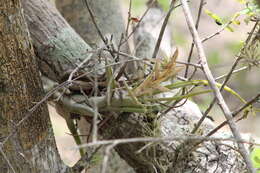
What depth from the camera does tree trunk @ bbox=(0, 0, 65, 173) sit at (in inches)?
35.8

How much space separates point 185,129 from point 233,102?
2.65 meters

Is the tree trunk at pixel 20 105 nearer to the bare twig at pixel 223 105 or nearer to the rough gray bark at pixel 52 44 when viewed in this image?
the rough gray bark at pixel 52 44

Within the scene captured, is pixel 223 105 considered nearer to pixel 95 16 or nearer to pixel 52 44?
pixel 52 44

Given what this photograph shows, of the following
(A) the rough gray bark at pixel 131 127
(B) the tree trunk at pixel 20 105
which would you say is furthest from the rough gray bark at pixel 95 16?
(B) the tree trunk at pixel 20 105

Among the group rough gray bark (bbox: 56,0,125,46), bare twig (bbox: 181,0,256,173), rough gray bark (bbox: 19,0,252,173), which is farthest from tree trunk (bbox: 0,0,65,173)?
rough gray bark (bbox: 56,0,125,46)

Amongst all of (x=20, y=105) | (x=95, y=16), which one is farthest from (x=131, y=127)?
(x=95, y=16)

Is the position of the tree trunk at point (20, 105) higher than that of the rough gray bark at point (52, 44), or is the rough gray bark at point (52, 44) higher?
the rough gray bark at point (52, 44)

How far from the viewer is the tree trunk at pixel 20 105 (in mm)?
908

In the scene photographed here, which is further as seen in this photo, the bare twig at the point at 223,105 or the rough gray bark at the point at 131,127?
the rough gray bark at the point at 131,127

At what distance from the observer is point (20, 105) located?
37.5 inches

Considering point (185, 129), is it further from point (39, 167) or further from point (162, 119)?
point (39, 167)

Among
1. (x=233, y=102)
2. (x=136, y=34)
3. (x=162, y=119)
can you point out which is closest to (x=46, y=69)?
(x=162, y=119)

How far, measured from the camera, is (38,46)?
47.4 inches

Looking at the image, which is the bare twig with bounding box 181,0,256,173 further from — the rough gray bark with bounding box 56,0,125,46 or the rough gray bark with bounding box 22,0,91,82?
the rough gray bark with bounding box 56,0,125,46
